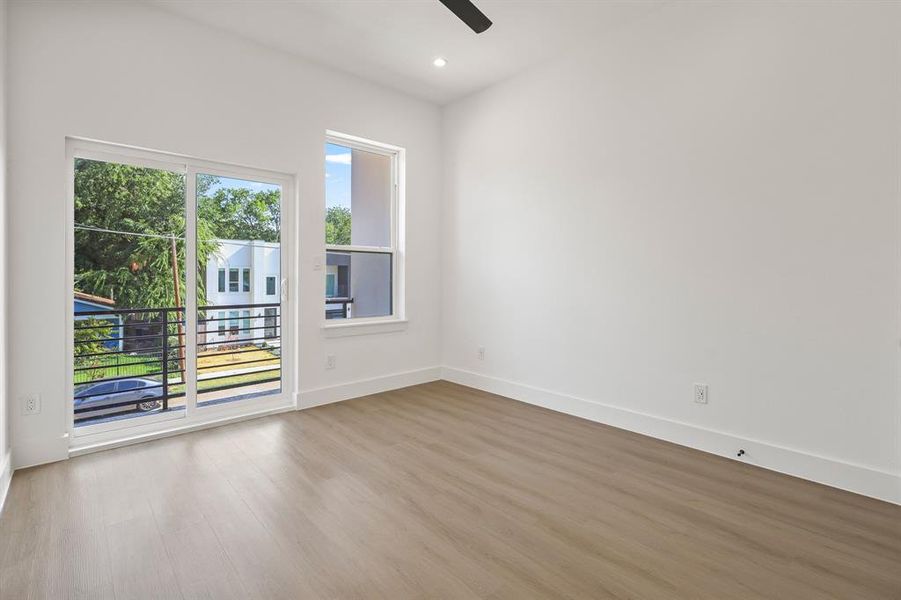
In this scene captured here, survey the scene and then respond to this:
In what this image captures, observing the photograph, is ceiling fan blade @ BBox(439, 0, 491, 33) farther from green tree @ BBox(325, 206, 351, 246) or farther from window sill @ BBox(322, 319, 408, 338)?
window sill @ BBox(322, 319, 408, 338)

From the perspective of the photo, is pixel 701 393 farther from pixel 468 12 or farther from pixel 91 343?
pixel 91 343

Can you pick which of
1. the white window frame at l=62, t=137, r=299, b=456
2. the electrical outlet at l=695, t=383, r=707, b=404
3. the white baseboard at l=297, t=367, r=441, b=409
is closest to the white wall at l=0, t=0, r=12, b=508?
the white window frame at l=62, t=137, r=299, b=456

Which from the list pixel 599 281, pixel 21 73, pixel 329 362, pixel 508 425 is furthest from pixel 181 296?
pixel 599 281

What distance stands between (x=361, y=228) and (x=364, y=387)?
1.59m

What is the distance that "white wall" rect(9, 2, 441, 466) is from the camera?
276 centimetres

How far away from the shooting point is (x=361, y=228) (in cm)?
464

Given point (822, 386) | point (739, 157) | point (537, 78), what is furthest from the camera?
point (537, 78)

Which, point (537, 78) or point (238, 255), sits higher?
point (537, 78)

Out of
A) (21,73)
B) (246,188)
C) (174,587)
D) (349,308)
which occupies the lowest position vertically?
(174,587)

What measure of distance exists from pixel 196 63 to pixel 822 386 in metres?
4.64

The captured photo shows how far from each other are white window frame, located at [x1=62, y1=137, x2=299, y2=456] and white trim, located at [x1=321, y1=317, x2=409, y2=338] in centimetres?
35

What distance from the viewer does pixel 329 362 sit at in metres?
4.21

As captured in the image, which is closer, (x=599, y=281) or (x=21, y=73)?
(x=21, y=73)

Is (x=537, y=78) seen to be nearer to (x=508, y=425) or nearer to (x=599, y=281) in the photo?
(x=599, y=281)
